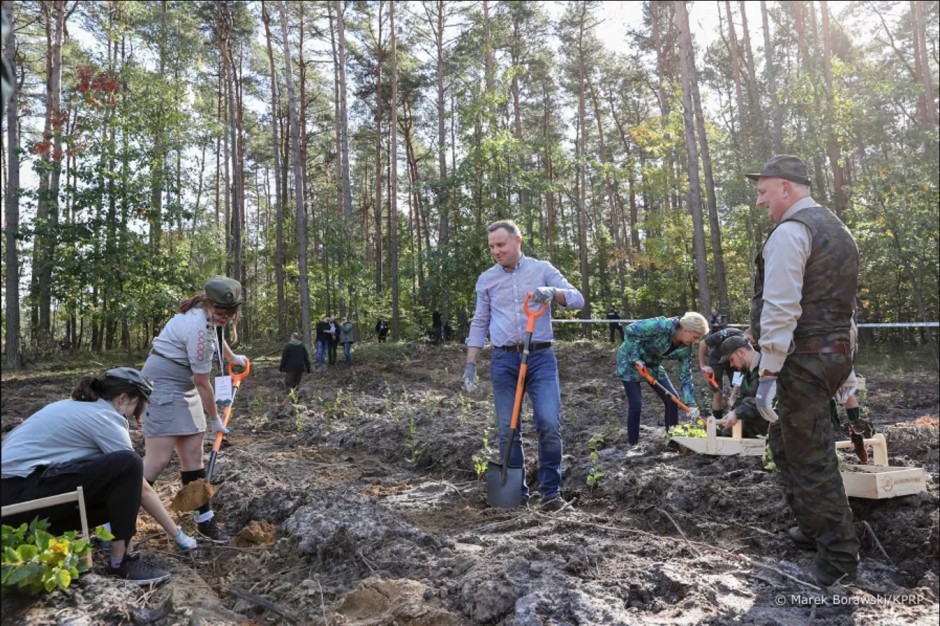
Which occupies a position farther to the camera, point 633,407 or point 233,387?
point 633,407

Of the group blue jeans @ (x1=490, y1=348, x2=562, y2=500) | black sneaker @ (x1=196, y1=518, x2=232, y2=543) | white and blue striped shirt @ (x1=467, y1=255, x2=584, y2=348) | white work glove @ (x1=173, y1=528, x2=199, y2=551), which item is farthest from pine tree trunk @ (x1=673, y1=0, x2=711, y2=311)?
white work glove @ (x1=173, y1=528, x2=199, y2=551)

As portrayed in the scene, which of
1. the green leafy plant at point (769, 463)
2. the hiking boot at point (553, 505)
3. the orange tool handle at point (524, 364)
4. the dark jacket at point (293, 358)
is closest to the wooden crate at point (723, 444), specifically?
the green leafy plant at point (769, 463)

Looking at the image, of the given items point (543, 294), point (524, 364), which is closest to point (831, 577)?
point (524, 364)

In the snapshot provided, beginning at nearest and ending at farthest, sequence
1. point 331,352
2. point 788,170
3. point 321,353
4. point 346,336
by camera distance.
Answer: point 788,170 → point 321,353 → point 346,336 → point 331,352

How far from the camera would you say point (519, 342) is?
4.29 m

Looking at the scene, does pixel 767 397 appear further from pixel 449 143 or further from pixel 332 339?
pixel 449 143

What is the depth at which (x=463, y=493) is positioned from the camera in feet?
16.2

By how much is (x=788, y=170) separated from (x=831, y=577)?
1899mm

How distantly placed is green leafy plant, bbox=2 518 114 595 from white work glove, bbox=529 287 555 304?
274 cm

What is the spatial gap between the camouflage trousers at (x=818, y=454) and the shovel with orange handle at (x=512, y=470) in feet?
5.12

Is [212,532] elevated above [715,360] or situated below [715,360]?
below

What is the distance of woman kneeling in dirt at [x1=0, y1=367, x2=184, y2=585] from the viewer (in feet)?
9.66

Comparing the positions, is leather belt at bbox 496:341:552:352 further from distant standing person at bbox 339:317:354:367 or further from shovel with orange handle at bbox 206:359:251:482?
distant standing person at bbox 339:317:354:367

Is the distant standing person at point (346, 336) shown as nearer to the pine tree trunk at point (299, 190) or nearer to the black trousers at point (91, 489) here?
the pine tree trunk at point (299, 190)
